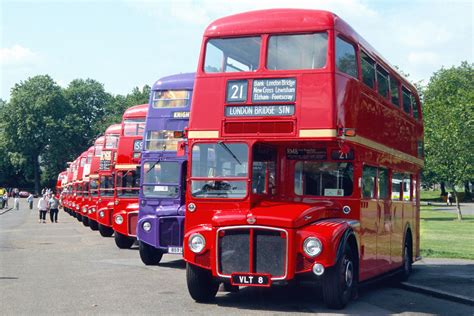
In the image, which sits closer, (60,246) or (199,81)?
(199,81)

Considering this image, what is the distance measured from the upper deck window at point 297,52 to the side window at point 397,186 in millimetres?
4555

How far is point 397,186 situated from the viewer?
51.9 ft

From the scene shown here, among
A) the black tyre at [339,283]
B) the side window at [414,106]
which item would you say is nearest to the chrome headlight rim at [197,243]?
the black tyre at [339,283]

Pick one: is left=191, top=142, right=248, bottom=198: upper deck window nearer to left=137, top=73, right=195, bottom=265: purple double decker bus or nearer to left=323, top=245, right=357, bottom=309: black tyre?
left=323, top=245, right=357, bottom=309: black tyre

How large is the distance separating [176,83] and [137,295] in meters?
7.93

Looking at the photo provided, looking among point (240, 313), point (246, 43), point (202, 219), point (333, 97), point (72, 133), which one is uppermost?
point (72, 133)

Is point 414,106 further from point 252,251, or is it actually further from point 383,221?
point 252,251

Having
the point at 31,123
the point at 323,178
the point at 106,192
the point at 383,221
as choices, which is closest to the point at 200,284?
the point at 323,178

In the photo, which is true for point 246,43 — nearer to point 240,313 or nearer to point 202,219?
point 202,219

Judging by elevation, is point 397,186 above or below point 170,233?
above

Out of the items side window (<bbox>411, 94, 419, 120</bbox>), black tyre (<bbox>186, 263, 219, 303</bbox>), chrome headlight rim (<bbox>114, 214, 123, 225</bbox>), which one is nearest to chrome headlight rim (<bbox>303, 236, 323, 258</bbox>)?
black tyre (<bbox>186, 263, 219, 303</bbox>)

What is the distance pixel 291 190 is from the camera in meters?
12.5

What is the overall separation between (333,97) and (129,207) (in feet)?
38.4

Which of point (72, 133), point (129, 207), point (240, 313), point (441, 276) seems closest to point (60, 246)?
point (129, 207)
